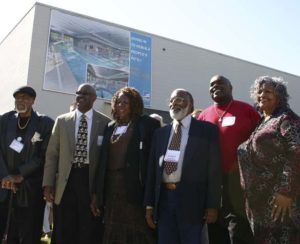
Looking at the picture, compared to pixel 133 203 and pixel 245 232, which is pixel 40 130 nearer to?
pixel 133 203

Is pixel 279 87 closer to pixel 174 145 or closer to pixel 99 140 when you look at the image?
pixel 174 145

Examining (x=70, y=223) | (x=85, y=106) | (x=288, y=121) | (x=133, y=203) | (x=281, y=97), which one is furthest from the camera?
(x=85, y=106)

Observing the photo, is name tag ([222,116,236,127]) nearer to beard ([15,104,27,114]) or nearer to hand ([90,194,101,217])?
hand ([90,194,101,217])

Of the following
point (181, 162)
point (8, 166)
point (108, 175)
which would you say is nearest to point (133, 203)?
point (108, 175)

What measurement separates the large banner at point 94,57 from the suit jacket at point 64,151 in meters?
11.2

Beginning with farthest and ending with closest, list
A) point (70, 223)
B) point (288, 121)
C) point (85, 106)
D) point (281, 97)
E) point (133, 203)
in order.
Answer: point (85, 106)
point (70, 223)
point (133, 203)
point (281, 97)
point (288, 121)

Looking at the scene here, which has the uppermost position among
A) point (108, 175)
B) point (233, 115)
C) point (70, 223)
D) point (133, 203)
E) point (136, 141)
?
point (233, 115)

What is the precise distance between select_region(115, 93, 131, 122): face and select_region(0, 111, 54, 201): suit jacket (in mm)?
1025

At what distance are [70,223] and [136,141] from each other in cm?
121

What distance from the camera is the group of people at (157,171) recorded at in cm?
330

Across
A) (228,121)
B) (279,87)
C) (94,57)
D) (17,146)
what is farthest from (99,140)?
(94,57)

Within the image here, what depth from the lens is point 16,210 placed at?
4.58 metres

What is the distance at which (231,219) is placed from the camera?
380 centimetres

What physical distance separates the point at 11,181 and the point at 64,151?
0.72 m
